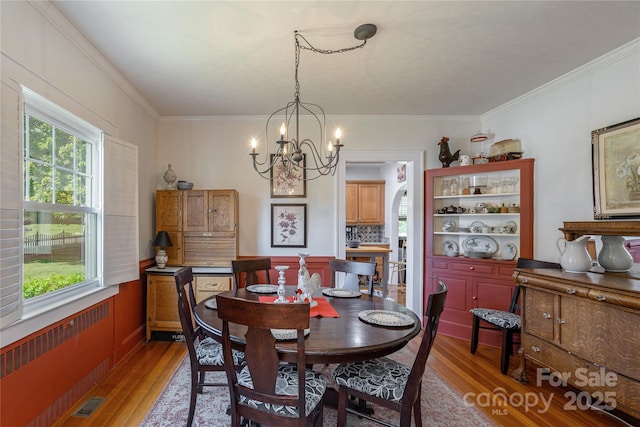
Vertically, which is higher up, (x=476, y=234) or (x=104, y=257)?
(x=476, y=234)

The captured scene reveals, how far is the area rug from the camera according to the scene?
2.01 meters

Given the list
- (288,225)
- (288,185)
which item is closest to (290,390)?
(288,225)

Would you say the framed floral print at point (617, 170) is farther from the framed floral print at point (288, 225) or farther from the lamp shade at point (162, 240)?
the lamp shade at point (162, 240)

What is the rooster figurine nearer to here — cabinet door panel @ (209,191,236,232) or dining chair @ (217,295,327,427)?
cabinet door panel @ (209,191,236,232)

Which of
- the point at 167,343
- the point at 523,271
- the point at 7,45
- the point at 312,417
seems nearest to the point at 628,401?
the point at 523,271

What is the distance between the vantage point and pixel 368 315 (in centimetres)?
190

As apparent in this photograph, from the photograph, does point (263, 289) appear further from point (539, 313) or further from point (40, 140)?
point (539, 313)

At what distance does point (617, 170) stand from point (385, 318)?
7.61ft

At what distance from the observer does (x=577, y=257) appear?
2.30 metres

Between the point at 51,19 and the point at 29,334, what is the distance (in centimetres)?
204

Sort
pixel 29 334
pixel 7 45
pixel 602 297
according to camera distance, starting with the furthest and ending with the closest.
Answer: pixel 602 297, pixel 29 334, pixel 7 45

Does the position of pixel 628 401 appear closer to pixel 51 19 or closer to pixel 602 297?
pixel 602 297

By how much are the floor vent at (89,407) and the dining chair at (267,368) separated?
4.51 ft

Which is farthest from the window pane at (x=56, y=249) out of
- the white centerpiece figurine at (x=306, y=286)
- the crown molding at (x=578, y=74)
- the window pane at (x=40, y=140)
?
the crown molding at (x=578, y=74)
